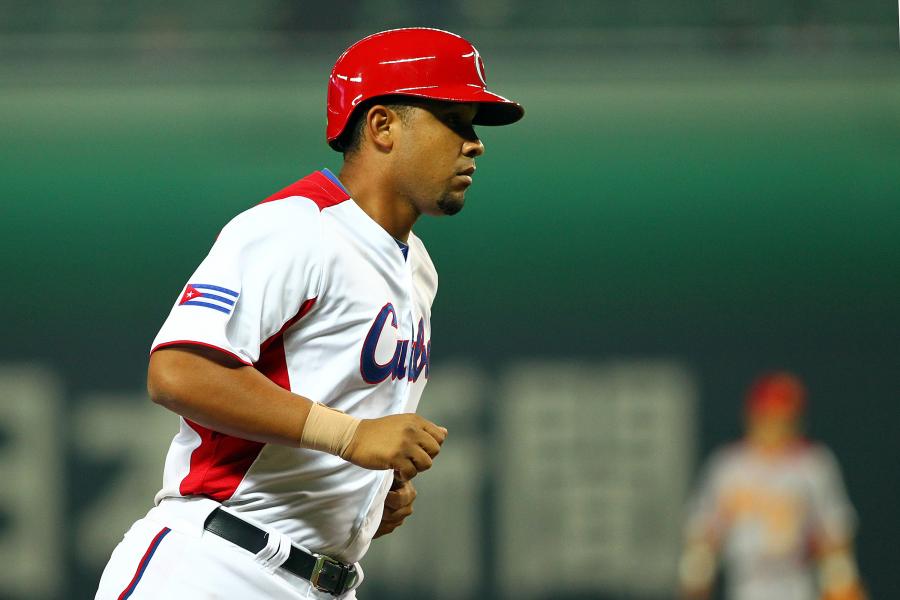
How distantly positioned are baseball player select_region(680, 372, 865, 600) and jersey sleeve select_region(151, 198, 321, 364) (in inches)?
125

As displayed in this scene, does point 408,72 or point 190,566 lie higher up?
point 408,72

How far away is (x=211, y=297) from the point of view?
1542 mm

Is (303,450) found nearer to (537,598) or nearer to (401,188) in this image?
(401,188)

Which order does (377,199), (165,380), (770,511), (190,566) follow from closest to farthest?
(165,380), (190,566), (377,199), (770,511)

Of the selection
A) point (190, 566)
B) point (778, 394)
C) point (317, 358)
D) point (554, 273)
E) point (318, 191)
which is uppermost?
point (554, 273)

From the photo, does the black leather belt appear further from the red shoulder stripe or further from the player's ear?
the player's ear

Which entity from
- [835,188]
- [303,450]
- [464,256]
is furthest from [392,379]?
[835,188]

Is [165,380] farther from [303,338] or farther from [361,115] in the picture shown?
[361,115]

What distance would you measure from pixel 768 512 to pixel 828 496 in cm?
25

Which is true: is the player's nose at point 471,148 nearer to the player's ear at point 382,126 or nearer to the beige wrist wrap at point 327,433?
the player's ear at point 382,126

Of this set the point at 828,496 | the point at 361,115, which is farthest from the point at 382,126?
the point at 828,496

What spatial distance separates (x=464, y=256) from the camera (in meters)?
4.49

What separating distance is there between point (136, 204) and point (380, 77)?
2883mm

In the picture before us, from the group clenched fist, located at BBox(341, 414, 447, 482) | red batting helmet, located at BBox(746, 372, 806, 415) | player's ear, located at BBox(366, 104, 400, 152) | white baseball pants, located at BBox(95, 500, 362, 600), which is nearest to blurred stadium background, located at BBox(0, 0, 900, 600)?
red batting helmet, located at BBox(746, 372, 806, 415)
